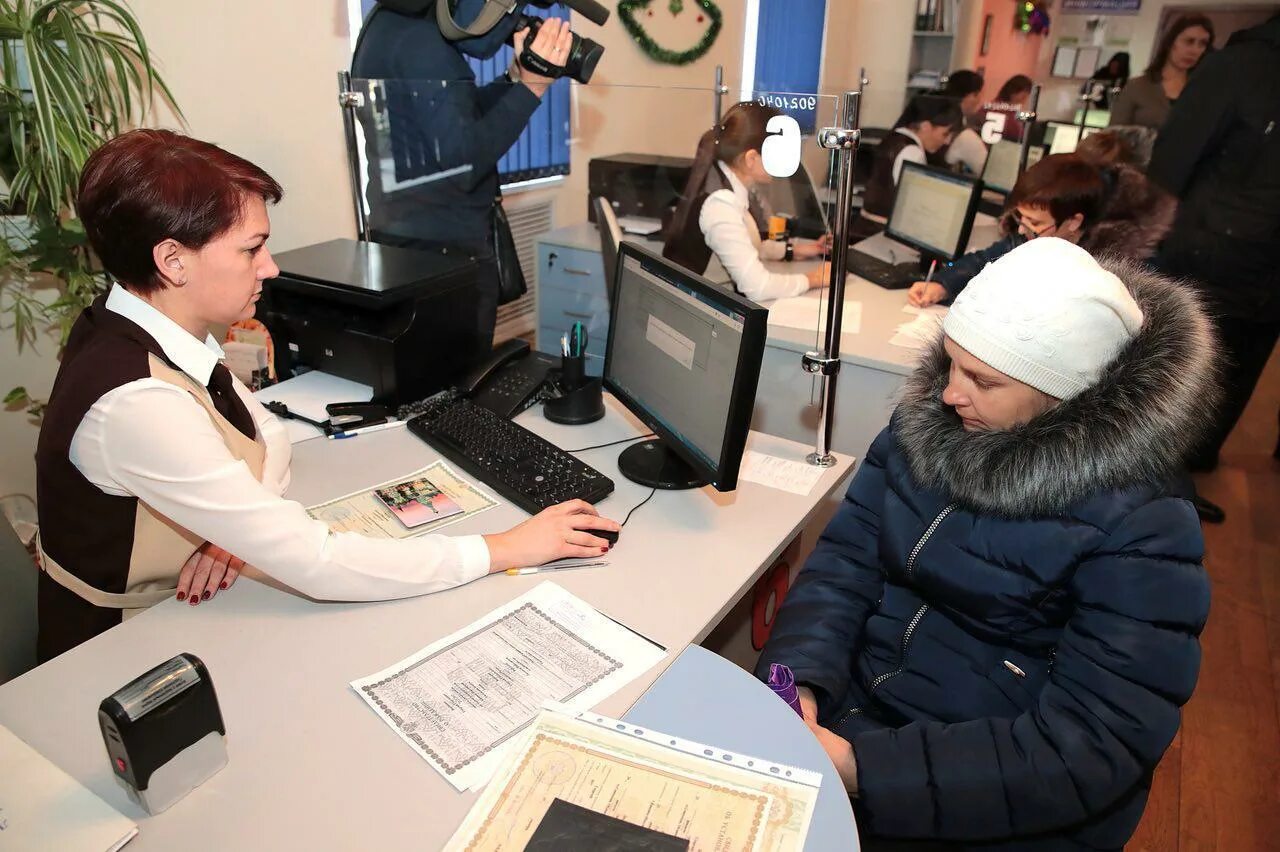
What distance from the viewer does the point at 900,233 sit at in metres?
3.21

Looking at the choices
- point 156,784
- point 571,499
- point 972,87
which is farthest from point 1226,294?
point 156,784

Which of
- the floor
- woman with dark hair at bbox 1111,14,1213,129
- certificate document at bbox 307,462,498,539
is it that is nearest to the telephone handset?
certificate document at bbox 307,462,498,539

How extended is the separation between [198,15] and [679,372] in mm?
2012

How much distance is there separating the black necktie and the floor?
1.90 metres

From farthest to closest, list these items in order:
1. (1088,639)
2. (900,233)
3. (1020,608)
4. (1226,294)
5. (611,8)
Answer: (611,8) → (900,233) → (1226,294) → (1020,608) → (1088,639)

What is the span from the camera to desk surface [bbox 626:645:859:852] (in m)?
0.91

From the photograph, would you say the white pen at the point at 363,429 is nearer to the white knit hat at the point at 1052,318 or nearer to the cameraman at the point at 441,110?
the cameraman at the point at 441,110

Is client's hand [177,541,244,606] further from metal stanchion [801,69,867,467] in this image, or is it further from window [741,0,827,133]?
window [741,0,827,133]

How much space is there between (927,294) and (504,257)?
4.45ft

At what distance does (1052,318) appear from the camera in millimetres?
1059

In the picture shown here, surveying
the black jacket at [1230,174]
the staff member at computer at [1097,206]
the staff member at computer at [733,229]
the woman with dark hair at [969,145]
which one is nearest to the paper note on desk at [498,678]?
the staff member at computer at [733,229]

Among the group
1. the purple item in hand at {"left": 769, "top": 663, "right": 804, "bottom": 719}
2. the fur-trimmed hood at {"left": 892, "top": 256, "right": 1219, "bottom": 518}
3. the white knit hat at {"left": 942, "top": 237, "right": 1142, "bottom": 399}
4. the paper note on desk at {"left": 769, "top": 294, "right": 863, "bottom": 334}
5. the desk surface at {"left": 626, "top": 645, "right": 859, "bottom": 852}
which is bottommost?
the purple item in hand at {"left": 769, "top": 663, "right": 804, "bottom": 719}

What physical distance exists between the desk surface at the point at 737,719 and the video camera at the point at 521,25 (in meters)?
1.78

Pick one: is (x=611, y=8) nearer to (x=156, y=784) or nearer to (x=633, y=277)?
(x=633, y=277)
